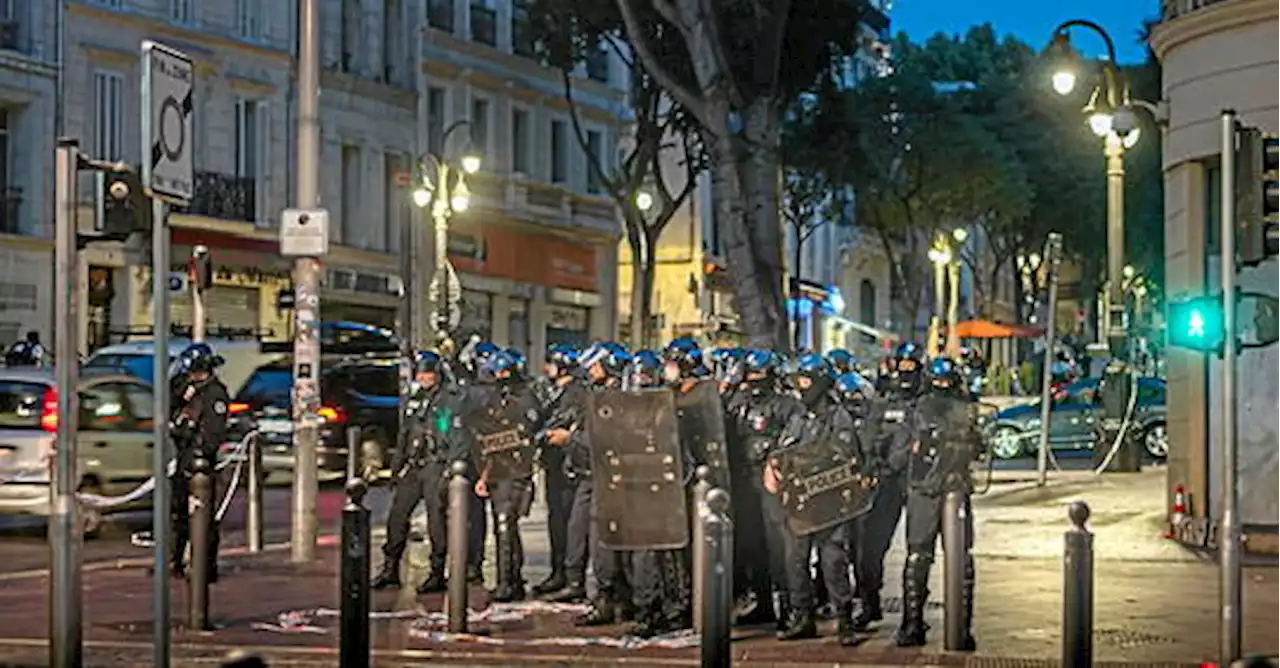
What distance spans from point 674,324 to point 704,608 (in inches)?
1846

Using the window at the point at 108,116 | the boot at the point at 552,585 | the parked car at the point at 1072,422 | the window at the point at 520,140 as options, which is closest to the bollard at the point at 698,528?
the boot at the point at 552,585

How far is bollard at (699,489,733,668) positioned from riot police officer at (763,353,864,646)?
101 inches

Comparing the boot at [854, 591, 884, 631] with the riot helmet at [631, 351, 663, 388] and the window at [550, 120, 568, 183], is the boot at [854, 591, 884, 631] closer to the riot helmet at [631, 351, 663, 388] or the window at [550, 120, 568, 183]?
the riot helmet at [631, 351, 663, 388]

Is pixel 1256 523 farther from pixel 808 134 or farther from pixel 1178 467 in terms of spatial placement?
pixel 808 134

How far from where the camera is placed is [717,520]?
1073cm

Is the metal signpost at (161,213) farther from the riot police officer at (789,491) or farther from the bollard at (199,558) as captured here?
the riot police officer at (789,491)

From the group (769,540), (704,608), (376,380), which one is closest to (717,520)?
(704,608)

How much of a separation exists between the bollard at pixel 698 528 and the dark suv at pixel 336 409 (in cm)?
1312

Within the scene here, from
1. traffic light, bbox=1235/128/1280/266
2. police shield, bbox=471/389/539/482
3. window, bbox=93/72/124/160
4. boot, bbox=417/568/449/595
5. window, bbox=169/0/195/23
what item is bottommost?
boot, bbox=417/568/449/595

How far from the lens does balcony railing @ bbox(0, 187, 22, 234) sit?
3534 centimetres

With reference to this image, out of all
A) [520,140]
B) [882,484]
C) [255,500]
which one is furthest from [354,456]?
[520,140]

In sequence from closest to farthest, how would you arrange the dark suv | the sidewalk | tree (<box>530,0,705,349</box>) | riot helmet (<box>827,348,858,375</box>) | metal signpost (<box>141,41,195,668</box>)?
metal signpost (<box>141,41,195,668</box>)
the sidewalk
riot helmet (<box>827,348,858,375</box>)
the dark suv
tree (<box>530,0,705,349</box>)

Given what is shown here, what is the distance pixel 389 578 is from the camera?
16.5 meters

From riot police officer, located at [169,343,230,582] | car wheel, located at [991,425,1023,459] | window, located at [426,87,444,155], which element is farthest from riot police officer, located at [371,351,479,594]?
window, located at [426,87,444,155]
